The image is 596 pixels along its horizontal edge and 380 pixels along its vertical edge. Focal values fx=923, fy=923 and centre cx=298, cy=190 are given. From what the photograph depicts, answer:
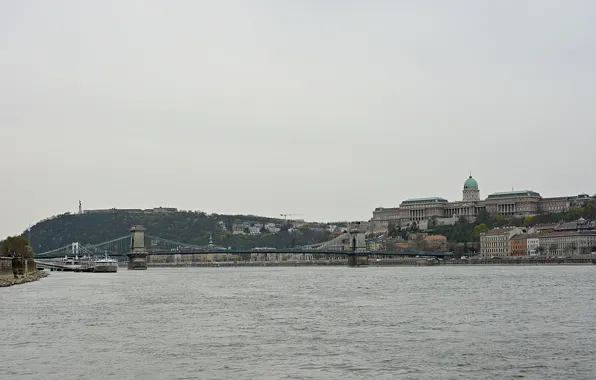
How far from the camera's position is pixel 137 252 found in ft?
384

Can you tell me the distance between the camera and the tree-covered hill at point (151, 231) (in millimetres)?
163000

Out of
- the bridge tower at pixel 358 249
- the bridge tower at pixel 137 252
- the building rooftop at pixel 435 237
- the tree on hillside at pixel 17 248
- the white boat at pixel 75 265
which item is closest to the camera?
the tree on hillside at pixel 17 248

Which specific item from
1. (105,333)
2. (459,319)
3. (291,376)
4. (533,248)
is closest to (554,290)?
(459,319)

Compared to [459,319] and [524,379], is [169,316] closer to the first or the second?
[459,319]

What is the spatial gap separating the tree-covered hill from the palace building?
19.7 metres

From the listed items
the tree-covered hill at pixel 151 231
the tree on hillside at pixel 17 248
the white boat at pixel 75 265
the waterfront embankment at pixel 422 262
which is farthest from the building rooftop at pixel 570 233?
the tree on hillside at pixel 17 248

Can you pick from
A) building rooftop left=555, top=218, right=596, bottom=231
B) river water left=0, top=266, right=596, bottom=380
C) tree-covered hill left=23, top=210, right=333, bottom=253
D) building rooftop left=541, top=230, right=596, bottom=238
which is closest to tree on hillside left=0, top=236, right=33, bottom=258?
river water left=0, top=266, right=596, bottom=380

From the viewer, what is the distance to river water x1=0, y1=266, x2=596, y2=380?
1809 cm

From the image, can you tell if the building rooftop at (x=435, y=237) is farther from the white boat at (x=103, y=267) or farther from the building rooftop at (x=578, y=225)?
the white boat at (x=103, y=267)

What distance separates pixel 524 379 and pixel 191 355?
7.31 m

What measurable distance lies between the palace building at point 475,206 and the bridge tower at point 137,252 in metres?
81.4

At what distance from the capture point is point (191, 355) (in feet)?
66.5

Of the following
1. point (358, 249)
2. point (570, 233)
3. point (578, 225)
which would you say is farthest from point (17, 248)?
point (578, 225)

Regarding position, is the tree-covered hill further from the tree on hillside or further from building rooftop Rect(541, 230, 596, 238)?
the tree on hillside
